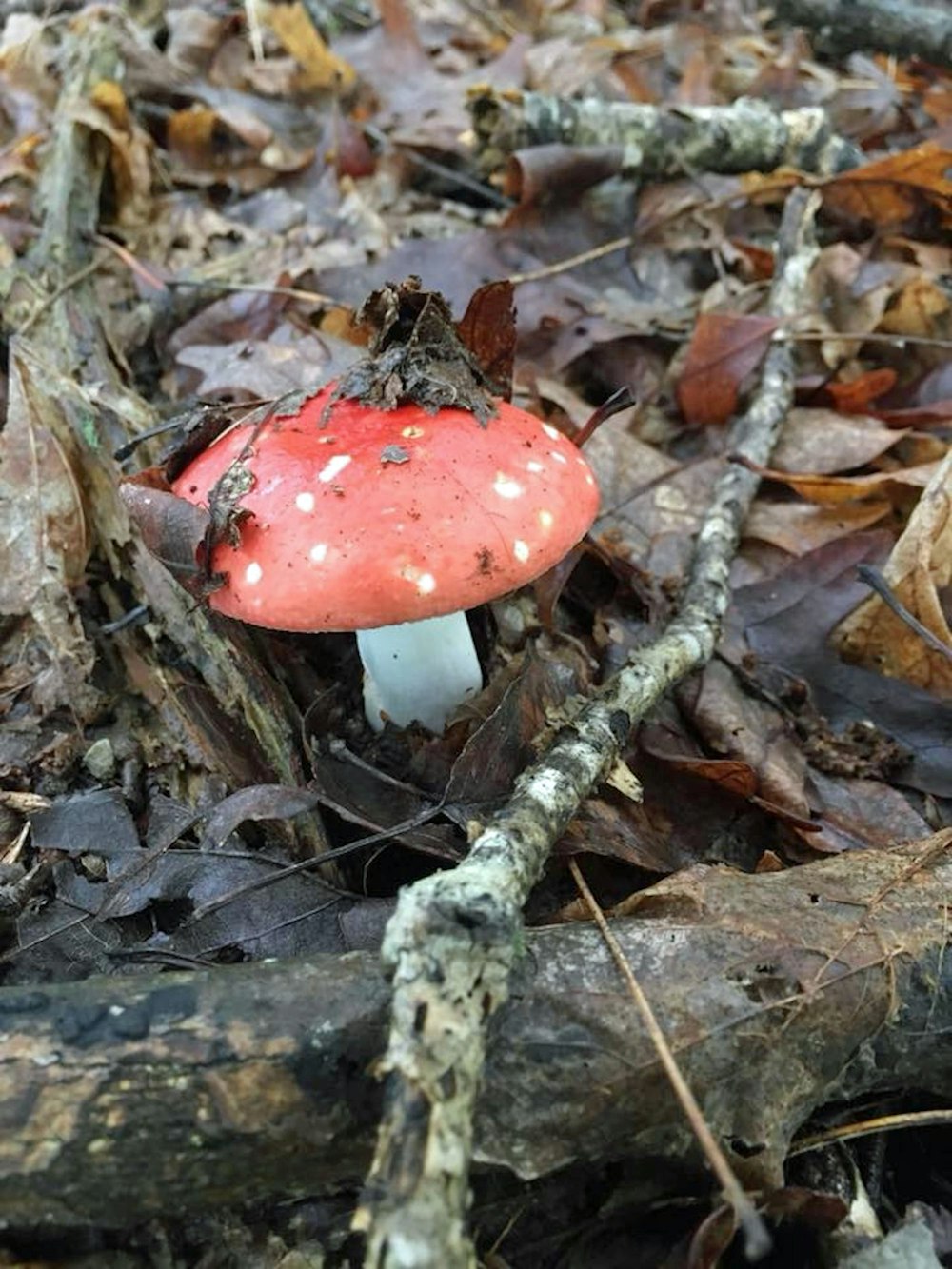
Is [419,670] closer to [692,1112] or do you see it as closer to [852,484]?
[692,1112]

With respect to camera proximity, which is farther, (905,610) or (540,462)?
(905,610)

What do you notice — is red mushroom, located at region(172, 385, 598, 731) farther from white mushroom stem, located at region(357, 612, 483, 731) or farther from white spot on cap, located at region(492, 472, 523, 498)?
white mushroom stem, located at region(357, 612, 483, 731)

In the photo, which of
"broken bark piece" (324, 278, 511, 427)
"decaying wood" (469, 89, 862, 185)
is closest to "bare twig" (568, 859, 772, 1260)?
"broken bark piece" (324, 278, 511, 427)

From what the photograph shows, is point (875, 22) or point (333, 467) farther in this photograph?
point (875, 22)

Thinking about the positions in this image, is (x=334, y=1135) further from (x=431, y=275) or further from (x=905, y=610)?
(x=431, y=275)

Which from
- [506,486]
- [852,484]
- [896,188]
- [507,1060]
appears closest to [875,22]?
[896,188]

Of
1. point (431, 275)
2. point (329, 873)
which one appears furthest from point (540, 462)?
point (431, 275)

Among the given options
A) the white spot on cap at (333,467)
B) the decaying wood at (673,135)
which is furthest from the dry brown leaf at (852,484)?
the decaying wood at (673,135)
